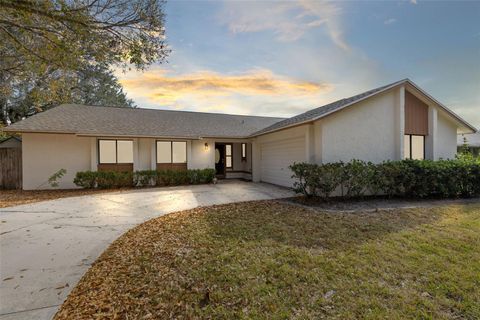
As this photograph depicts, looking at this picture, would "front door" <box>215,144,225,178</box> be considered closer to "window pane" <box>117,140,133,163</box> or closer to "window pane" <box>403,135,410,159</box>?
"window pane" <box>117,140,133,163</box>

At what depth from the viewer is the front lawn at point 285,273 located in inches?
101

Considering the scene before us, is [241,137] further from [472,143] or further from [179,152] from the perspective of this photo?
[472,143]

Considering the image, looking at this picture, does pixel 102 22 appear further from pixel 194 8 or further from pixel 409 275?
pixel 409 275

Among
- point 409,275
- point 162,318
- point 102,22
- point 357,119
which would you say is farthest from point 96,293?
point 357,119

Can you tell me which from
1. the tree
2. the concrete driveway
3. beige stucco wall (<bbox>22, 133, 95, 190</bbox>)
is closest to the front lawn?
the concrete driveway

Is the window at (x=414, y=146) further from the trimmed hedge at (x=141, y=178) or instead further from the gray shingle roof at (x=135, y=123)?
the trimmed hedge at (x=141, y=178)

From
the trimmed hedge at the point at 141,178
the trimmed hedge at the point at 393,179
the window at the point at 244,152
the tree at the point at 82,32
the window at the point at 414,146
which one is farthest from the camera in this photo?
the window at the point at 244,152

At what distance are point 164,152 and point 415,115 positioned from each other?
12.9 meters

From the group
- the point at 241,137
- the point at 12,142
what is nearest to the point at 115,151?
the point at 12,142

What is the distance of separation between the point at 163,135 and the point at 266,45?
714cm

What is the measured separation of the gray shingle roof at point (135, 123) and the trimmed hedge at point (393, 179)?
7.56 meters

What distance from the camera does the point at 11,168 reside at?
12.0 m

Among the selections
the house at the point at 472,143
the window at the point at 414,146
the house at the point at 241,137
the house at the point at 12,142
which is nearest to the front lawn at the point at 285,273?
the house at the point at 241,137

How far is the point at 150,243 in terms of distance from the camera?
4402 mm
